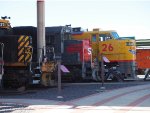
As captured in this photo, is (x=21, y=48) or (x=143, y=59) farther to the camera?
(x=143, y=59)

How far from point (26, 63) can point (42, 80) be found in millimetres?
1417

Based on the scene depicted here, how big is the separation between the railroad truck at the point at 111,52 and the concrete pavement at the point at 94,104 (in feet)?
25.4

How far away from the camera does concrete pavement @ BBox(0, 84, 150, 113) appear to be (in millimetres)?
9955

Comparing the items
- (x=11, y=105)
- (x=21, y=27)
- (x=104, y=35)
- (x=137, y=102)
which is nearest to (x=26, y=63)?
(x=21, y=27)

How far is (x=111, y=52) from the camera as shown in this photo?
2153 cm

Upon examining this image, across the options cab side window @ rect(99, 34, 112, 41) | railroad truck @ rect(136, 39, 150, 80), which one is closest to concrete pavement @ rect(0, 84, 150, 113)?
cab side window @ rect(99, 34, 112, 41)

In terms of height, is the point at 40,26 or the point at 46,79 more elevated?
the point at 40,26

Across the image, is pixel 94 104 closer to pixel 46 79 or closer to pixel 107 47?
pixel 46 79

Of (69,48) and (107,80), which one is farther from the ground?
(69,48)

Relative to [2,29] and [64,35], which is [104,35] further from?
[2,29]

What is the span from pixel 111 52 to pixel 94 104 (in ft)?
34.9

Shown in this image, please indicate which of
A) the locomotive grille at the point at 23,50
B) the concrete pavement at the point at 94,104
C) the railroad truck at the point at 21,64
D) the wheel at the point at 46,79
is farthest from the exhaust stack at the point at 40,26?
the concrete pavement at the point at 94,104

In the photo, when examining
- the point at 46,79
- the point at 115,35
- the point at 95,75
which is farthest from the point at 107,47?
the point at 46,79

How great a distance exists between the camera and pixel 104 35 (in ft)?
72.3
